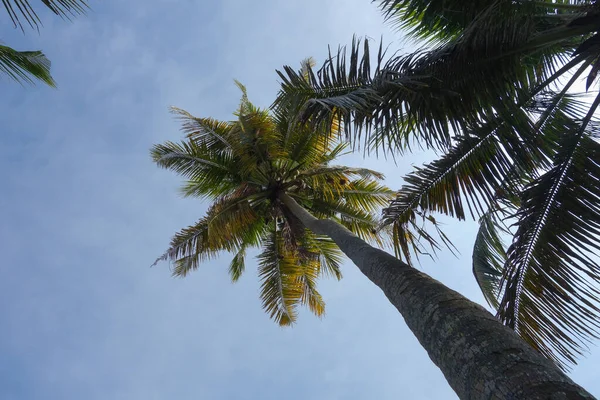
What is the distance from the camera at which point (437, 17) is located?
6133 mm

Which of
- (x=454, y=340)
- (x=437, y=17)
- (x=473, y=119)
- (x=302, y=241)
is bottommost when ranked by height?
(x=454, y=340)

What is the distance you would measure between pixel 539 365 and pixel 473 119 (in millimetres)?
3695

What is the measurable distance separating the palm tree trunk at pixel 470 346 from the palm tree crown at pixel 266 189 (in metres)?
5.77

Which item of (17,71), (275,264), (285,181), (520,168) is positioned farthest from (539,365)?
(275,264)

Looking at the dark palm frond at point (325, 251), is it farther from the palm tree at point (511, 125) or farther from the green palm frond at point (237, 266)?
the palm tree at point (511, 125)

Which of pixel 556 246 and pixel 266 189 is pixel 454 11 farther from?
pixel 266 189

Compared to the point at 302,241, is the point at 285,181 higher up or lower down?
higher up

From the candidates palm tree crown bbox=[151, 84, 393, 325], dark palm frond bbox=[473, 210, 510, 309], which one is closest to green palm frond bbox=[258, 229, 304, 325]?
palm tree crown bbox=[151, 84, 393, 325]

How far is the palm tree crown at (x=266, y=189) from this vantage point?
10.2m

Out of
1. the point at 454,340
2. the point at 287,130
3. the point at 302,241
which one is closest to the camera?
the point at 454,340

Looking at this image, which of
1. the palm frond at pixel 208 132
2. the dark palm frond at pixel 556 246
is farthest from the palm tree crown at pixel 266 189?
the dark palm frond at pixel 556 246

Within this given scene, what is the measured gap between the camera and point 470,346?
275 cm

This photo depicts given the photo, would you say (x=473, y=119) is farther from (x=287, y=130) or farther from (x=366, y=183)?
(x=366, y=183)

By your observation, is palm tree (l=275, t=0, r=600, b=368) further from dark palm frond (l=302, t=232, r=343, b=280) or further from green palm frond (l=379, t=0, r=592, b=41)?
dark palm frond (l=302, t=232, r=343, b=280)
